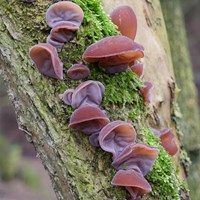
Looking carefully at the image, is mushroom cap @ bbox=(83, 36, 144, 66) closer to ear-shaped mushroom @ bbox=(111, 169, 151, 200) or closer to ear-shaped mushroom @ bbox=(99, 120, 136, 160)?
ear-shaped mushroom @ bbox=(99, 120, 136, 160)

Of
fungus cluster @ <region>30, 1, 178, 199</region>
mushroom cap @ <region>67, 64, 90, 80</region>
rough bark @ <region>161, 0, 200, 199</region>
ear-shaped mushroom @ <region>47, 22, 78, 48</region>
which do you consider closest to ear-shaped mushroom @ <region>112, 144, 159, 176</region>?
fungus cluster @ <region>30, 1, 178, 199</region>

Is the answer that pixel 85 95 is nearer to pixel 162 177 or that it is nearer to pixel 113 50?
Result: pixel 113 50

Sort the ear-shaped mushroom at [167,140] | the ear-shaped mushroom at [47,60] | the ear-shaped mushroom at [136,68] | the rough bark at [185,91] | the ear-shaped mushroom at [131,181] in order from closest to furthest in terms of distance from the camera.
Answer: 1. the ear-shaped mushroom at [131,181]
2. the ear-shaped mushroom at [47,60]
3. the ear-shaped mushroom at [136,68]
4. the ear-shaped mushroom at [167,140]
5. the rough bark at [185,91]

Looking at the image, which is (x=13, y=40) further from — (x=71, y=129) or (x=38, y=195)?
(x=38, y=195)

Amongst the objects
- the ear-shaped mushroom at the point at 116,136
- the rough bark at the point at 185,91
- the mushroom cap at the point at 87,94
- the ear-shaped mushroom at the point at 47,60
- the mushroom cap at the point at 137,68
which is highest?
the ear-shaped mushroom at the point at 47,60

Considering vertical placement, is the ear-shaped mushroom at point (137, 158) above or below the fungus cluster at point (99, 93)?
below

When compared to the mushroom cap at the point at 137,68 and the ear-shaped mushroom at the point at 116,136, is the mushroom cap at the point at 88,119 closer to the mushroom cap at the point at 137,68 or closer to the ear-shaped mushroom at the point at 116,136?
the ear-shaped mushroom at the point at 116,136

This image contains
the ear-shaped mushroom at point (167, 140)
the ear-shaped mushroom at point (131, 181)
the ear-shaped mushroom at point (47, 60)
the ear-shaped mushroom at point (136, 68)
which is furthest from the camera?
the ear-shaped mushroom at point (167, 140)

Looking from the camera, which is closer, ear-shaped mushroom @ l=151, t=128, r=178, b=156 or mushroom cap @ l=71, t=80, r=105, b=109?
mushroom cap @ l=71, t=80, r=105, b=109

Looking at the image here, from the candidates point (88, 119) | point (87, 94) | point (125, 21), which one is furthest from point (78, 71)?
point (125, 21)

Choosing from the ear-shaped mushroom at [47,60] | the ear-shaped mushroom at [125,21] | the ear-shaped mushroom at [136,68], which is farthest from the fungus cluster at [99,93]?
the ear-shaped mushroom at [125,21]
